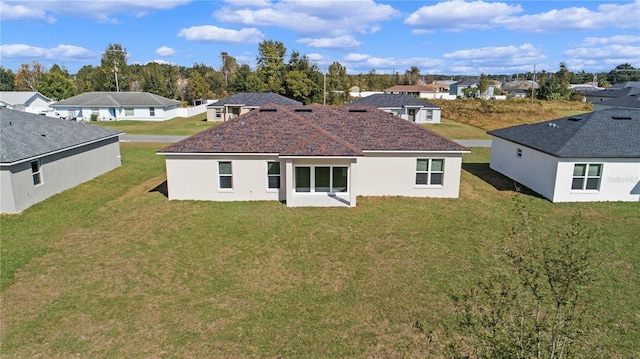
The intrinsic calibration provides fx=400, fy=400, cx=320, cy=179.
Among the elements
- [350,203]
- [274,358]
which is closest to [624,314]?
[274,358]

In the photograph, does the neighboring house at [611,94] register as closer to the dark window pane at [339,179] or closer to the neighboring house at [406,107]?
the neighboring house at [406,107]

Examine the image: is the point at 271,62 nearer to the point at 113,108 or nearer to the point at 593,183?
the point at 113,108

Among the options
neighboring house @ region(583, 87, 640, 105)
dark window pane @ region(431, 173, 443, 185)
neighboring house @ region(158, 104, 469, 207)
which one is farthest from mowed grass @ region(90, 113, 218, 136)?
neighboring house @ region(583, 87, 640, 105)

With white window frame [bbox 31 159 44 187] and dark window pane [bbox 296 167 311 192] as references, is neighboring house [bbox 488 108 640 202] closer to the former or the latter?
dark window pane [bbox 296 167 311 192]

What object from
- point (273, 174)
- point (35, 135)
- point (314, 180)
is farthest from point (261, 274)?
point (35, 135)

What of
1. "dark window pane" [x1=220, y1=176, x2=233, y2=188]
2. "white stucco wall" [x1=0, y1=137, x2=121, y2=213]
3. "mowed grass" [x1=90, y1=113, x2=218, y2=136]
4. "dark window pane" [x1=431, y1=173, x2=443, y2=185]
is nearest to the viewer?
"white stucco wall" [x1=0, y1=137, x2=121, y2=213]

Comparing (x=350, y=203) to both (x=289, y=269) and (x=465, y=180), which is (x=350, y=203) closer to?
(x=289, y=269)
